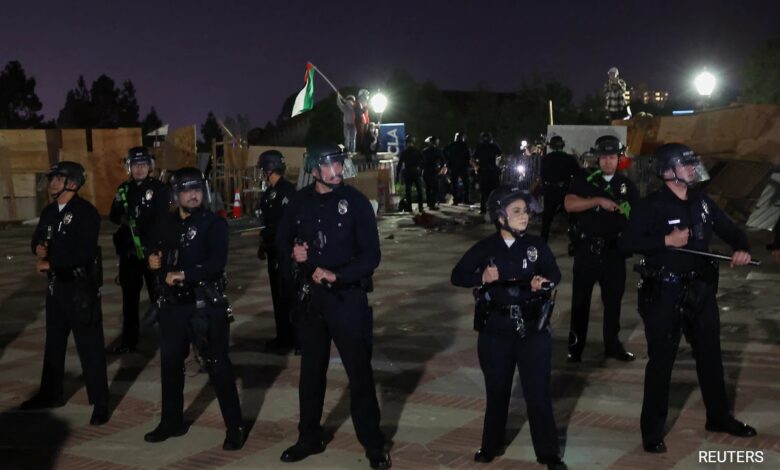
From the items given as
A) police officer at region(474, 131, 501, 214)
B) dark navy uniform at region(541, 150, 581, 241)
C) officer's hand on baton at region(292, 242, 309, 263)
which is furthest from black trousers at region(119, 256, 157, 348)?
police officer at region(474, 131, 501, 214)

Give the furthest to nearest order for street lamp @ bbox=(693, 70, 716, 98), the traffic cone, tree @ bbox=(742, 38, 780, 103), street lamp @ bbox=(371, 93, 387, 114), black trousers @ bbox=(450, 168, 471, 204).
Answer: tree @ bbox=(742, 38, 780, 103) < street lamp @ bbox=(371, 93, 387, 114) < street lamp @ bbox=(693, 70, 716, 98) < black trousers @ bbox=(450, 168, 471, 204) < the traffic cone

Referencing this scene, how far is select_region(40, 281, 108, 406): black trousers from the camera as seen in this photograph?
719 cm

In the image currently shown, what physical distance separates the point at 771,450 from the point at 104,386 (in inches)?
181

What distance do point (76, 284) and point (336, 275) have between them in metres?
2.38

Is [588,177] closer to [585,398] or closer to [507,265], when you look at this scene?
[585,398]

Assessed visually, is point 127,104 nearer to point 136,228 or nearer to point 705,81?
point 705,81

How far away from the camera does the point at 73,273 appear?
718 centimetres

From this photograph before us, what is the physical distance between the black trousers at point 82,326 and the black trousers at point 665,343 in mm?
3844

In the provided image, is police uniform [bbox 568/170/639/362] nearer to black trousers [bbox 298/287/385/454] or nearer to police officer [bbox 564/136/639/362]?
police officer [bbox 564/136/639/362]

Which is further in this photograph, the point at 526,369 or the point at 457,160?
the point at 457,160

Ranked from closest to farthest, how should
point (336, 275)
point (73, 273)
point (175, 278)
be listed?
point (336, 275), point (175, 278), point (73, 273)

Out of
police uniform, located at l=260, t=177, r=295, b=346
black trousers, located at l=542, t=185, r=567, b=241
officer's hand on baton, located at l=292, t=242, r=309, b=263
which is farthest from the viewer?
black trousers, located at l=542, t=185, r=567, b=241

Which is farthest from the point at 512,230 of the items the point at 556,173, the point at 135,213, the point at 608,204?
the point at 556,173

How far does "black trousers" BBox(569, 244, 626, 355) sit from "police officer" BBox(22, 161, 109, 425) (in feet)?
12.8
